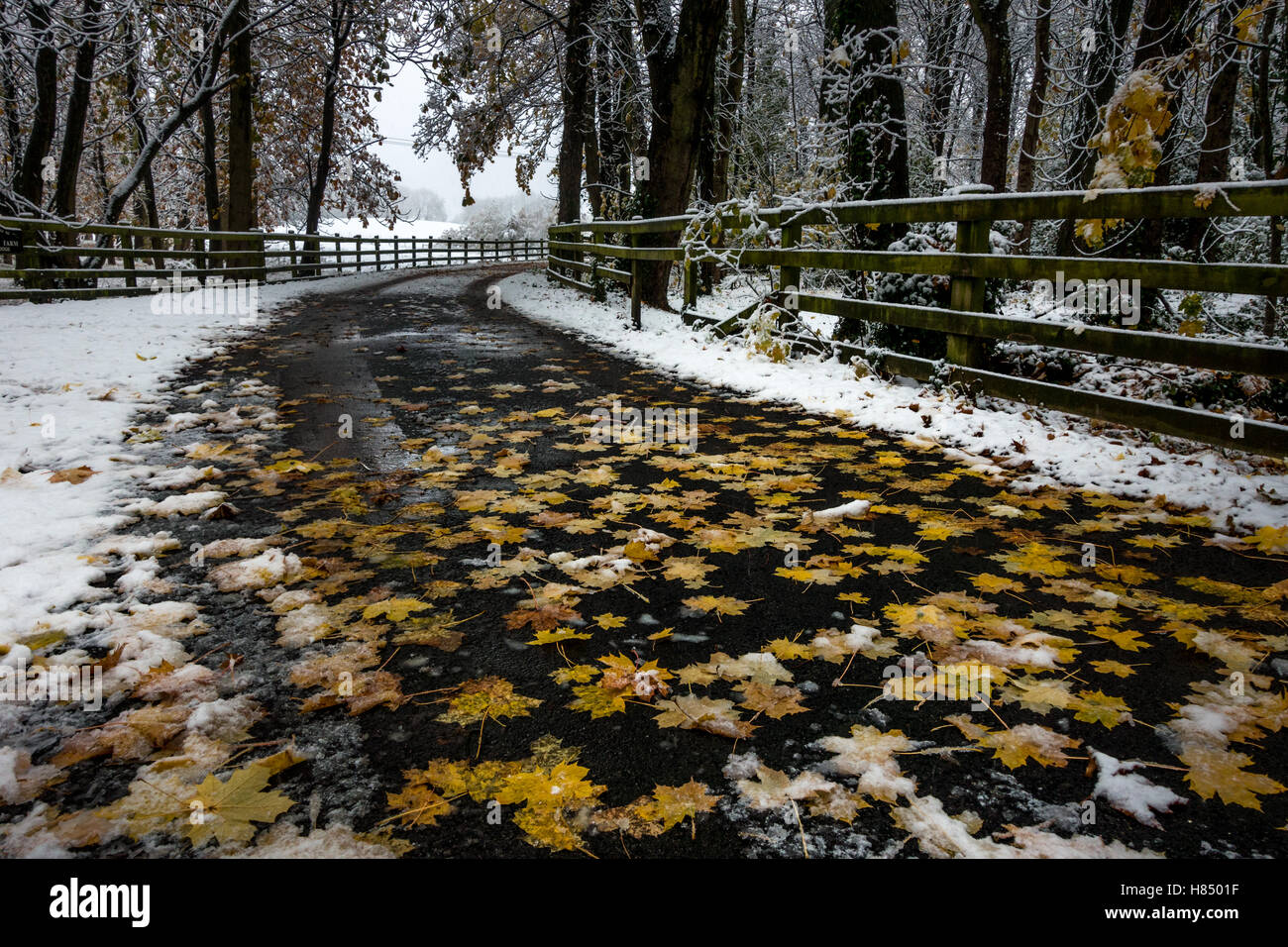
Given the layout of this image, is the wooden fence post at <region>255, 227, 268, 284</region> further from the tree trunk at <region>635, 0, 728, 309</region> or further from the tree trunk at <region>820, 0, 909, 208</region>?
the tree trunk at <region>820, 0, 909, 208</region>

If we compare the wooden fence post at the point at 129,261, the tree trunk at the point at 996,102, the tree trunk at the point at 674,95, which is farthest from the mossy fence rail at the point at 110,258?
the tree trunk at the point at 996,102

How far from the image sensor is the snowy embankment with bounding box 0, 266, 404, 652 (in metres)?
2.68

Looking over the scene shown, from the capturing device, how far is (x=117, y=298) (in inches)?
522

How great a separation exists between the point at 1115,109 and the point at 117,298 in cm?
1480

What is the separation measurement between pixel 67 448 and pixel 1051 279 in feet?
19.1

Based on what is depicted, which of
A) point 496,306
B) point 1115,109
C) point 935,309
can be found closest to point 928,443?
point 935,309

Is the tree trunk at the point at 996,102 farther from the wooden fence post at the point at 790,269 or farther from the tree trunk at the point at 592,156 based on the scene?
the wooden fence post at the point at 790,269

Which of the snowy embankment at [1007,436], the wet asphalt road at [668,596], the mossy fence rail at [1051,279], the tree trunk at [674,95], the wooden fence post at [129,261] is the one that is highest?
the tree trunk at [674,95]

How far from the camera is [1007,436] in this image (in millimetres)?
4844

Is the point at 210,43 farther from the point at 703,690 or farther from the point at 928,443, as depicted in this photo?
the point at 703,690

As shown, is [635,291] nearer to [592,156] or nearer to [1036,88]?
[1036,88]

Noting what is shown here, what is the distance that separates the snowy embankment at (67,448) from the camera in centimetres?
268

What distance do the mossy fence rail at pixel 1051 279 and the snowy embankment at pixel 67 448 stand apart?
497 cm

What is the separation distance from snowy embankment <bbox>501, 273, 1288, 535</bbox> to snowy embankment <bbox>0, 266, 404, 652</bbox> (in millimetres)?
4216
